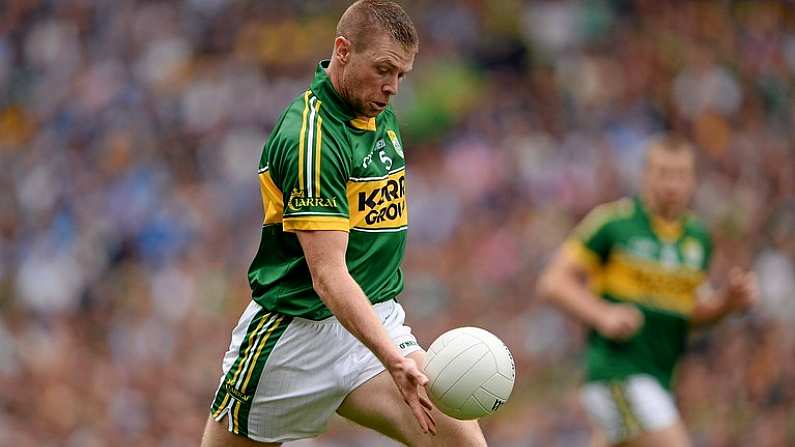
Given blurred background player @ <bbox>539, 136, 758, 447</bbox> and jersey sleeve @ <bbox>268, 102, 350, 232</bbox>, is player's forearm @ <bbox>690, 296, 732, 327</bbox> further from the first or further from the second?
jersey sleeve @ <bbox>268, 102, 350, 232</bbox>

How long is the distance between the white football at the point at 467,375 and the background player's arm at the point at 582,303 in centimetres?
314

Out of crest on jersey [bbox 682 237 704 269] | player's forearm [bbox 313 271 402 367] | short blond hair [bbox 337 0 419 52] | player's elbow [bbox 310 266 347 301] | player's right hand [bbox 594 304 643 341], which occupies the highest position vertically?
short blond hair [bbox 337 0 419 52]

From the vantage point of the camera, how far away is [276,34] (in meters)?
16.2

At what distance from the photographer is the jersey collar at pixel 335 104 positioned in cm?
539

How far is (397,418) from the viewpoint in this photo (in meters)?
5.50

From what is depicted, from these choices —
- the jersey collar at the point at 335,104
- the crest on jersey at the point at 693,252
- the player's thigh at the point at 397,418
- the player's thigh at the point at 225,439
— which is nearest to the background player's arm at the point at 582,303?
the crest on jersey at the point at 693,252

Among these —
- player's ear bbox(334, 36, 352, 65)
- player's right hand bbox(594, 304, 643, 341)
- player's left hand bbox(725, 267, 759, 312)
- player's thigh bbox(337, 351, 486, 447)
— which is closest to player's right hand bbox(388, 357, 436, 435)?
player's thigh bbox(337, 351, 486, 447)

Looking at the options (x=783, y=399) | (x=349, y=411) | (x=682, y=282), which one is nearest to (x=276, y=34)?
(x=783, y=399)

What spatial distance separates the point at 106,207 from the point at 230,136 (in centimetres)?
154

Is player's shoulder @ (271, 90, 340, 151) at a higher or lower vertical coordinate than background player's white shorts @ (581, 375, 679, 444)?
higher

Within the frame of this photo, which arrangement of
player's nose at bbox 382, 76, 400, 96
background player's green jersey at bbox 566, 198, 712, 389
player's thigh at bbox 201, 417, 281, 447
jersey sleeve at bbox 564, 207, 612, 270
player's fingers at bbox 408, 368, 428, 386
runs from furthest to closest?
jersey sleeve at bbox 564, 207, 612, 270 → background player's green jersey at bbox 566, 198, 712, 389 → player's thigh at bbox 201, 417, 281, 447 → player's nose at bbox 382, 76, 400, 96 → player's fingers at bbox 408, 368, 428, 386

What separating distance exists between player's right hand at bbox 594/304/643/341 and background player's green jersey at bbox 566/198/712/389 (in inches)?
3.0

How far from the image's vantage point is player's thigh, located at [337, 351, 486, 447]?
5418 millimetres

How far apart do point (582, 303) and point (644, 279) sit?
1.70 ft
